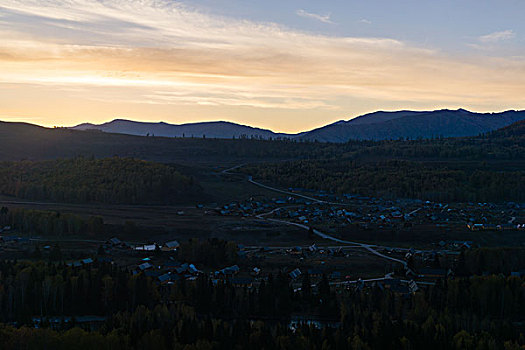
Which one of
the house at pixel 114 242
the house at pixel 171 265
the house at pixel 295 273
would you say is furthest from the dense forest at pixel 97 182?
the house at pixel 295 273

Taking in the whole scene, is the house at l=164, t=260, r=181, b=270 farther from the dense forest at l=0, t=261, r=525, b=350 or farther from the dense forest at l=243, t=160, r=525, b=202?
the dense forest at l=243, t=160, r=525, b=202

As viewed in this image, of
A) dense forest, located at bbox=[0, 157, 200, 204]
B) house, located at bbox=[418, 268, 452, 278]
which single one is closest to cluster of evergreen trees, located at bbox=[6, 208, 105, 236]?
dense forest, located at bbox=[0, 157, 200, 204]

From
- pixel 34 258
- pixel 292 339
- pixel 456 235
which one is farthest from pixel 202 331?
pixel 456 235

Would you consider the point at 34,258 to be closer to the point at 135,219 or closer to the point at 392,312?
the point at 135,219

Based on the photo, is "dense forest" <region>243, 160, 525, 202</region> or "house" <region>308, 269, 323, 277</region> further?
"dense forest" <region>243, 160, 525, 202</region>

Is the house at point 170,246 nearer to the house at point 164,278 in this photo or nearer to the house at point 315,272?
the house at point 164,278

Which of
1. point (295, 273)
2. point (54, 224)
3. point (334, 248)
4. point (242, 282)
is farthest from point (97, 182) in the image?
point (242, 282)
